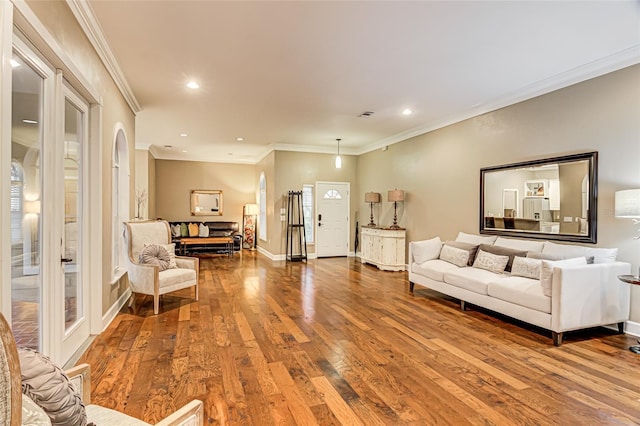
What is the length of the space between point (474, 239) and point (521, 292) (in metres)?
1.61

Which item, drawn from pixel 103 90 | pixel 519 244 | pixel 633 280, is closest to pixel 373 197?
pixel 519 244

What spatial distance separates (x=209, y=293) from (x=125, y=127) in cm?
261

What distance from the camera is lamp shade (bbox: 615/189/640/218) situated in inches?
124

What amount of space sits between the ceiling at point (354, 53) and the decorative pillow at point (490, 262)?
2.13 meters

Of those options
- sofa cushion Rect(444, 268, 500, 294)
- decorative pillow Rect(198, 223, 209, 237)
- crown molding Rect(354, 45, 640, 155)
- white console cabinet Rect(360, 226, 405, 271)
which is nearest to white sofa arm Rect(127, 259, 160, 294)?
sofa cushion Rect(444, 268, 500, 294)

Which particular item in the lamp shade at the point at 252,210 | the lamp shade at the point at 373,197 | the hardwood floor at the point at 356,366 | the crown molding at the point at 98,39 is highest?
the crown molding at the point at 98,39

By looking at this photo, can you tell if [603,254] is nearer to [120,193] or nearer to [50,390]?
[50,390]

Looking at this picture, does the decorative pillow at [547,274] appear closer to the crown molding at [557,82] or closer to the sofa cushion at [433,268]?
the sofa cushion at [433,268]

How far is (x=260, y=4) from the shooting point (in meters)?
2.66

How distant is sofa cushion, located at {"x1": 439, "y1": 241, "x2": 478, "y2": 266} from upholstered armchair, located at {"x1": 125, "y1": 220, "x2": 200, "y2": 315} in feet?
11.8

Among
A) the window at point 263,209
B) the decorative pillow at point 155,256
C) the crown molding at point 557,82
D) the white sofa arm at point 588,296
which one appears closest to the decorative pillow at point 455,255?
the white sofa arm at point 588,296

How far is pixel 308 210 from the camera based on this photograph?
28.7ft

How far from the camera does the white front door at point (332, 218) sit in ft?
28.7

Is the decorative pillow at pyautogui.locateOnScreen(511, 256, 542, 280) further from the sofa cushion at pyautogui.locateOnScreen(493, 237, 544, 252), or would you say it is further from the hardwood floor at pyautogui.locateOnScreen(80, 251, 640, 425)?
the hardwood floor at pyautogui.locateOnScreen(80, 251, 640, 425)
